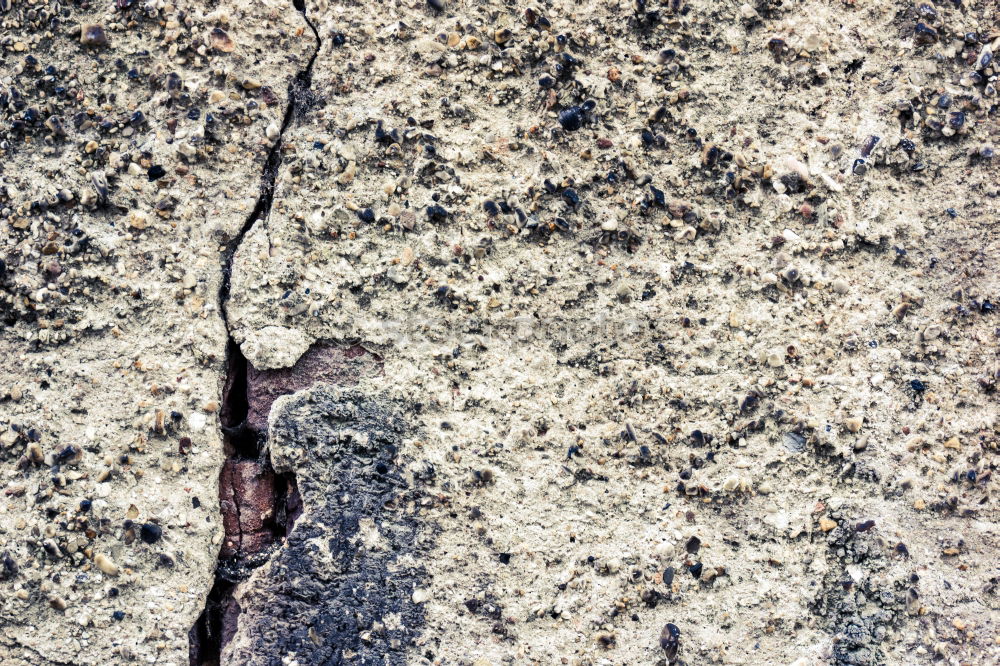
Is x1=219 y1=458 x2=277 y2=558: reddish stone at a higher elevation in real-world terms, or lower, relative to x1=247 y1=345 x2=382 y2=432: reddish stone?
lower

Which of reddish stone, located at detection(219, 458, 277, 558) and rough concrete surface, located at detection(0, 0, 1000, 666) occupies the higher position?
rough concrete surface, located at detection(0, 0, 1000, 666)

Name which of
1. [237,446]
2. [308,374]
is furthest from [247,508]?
[308,374]

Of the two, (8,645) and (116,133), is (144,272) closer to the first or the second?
(116,133)

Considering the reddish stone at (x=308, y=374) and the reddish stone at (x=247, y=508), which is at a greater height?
the reddish stone at (x=308, y=374)

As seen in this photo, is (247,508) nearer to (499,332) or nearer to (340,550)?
(340,550)

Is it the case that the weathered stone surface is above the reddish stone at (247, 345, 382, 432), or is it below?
below

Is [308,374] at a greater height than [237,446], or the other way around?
[308,374]
